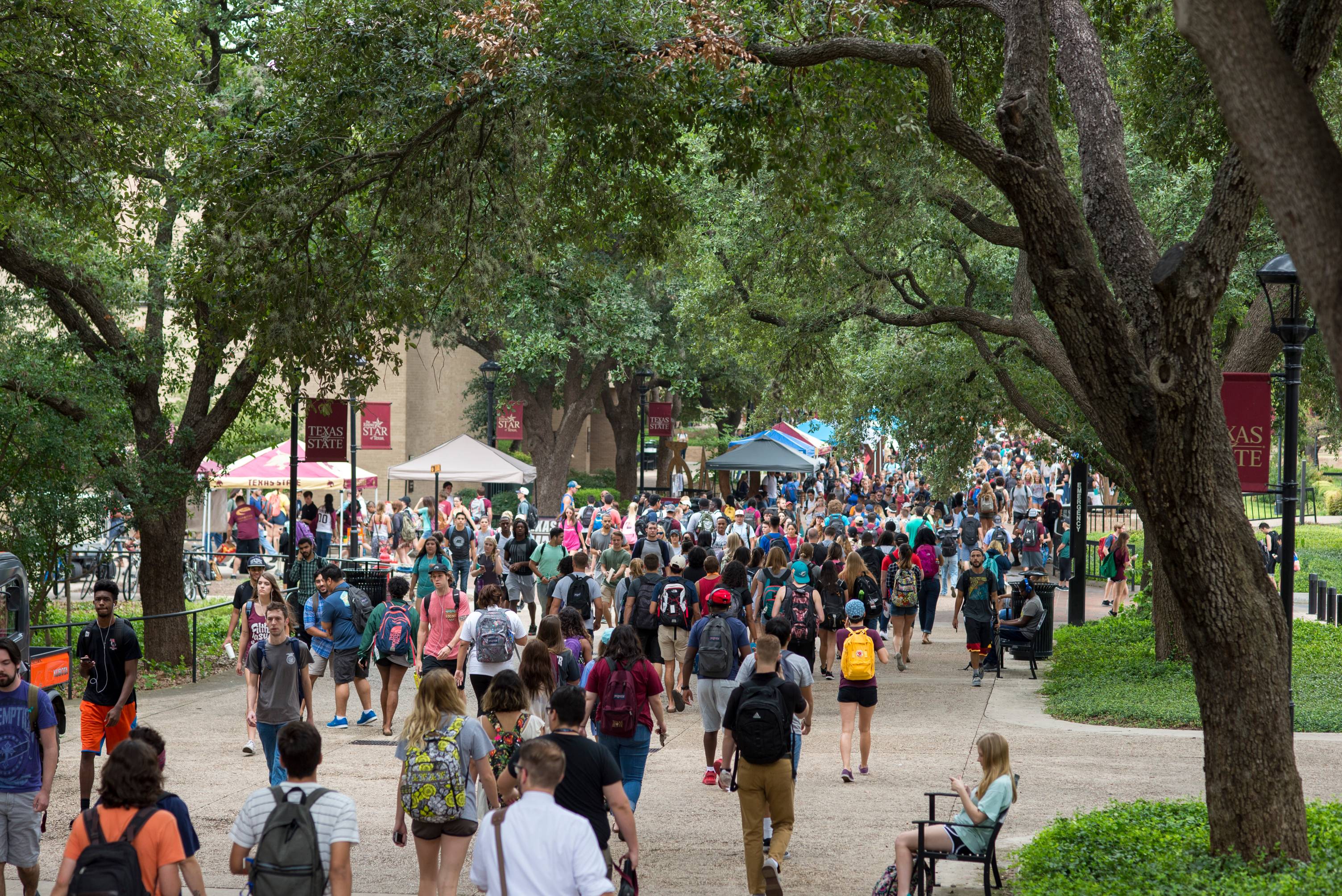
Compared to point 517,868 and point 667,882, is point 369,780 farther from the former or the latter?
point 517,868

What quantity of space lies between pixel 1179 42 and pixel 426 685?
9.64 metres

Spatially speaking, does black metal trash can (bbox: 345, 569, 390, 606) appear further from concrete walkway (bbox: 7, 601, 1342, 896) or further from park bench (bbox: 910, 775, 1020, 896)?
park bench (bbox: 910, 775, 1020, 896)

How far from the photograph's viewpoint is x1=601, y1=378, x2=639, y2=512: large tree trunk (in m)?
46.0

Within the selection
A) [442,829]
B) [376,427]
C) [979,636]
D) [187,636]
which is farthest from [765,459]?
[442,829]

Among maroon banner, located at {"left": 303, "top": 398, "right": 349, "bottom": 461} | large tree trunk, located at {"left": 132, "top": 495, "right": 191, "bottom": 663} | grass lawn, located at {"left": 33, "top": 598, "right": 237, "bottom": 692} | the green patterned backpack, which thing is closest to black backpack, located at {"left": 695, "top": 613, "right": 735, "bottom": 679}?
the green patterned backpack

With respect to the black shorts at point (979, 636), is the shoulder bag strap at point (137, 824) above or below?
above

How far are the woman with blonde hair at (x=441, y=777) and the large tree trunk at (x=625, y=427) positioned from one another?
127ft

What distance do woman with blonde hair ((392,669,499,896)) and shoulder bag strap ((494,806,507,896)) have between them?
Result: 169 cm

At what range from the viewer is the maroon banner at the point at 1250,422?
1227 cm

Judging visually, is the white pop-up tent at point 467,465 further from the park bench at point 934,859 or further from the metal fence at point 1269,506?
the metal fence at point 1269,506

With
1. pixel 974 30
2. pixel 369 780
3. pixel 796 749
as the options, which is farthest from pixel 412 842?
pixel 974 30

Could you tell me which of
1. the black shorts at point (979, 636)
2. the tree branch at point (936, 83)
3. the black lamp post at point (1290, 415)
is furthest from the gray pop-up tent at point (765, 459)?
the tree branch at point (936, 83)

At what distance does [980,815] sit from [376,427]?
67.1ft

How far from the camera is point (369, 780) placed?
1102 centimetres
